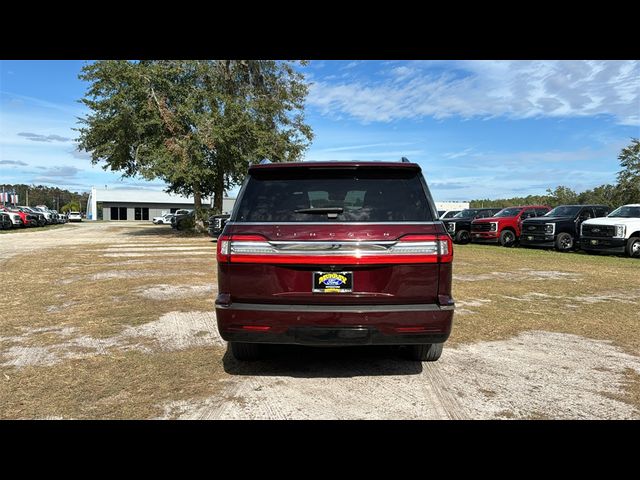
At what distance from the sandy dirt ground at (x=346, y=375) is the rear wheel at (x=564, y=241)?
45.8ft

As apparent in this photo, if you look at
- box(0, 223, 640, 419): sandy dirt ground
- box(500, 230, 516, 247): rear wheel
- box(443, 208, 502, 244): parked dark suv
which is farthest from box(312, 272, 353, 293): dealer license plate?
box(443, 208, 502, 244): parked dark suv

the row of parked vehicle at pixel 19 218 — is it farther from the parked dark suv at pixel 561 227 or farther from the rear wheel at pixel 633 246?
the rear wheel at pixel 633 246

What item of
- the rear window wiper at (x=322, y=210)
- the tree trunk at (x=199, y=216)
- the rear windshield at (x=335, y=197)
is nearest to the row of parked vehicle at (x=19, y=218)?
the tree trunk at (x=199, y=216)

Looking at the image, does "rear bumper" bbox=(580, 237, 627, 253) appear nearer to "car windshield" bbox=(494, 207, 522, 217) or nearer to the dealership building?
"car windshield" bbox=(494, 207, 522, 217)

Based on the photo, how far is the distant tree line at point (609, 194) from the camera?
4400 centimetres

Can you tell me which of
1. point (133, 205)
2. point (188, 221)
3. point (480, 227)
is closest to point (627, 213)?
point (480, 227)

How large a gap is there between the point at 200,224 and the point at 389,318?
27268 mm

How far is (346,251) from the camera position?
347 cm

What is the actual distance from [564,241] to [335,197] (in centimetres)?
1742

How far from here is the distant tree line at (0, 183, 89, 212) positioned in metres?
130
